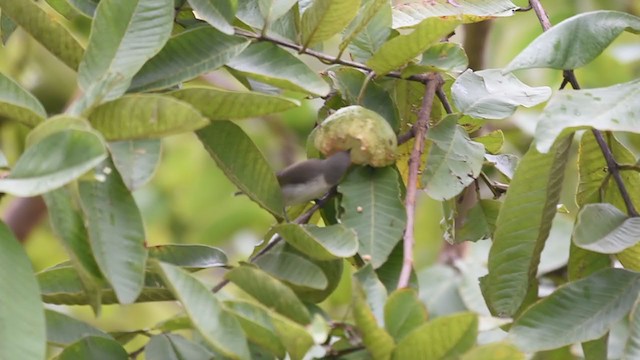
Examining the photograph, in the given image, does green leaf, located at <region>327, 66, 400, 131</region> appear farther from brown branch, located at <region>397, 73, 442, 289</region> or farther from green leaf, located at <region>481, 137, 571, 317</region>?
green leaf, located at <region>481, 137, 571, 317</region>

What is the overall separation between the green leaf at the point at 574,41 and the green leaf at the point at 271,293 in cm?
22

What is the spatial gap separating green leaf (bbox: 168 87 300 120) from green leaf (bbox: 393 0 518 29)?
0.68 ft

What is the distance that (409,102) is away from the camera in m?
0.95

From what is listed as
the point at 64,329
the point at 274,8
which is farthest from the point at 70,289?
the point at 274,8

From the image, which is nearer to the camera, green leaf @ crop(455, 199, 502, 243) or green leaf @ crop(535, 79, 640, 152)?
green leaf @ crop(535, 79, 640, 152)

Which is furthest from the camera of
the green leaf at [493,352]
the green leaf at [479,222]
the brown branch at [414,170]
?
the green leaf at [479,222]

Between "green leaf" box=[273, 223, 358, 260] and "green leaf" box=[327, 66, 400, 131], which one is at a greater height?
"green leaf" box=[327, 66, 400, 131]

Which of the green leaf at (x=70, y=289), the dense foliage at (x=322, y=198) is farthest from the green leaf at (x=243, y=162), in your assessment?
the green leaf at (x=70, y=289)

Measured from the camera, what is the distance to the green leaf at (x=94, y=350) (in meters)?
0.72

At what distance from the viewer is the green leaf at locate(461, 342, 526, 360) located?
0.58 m

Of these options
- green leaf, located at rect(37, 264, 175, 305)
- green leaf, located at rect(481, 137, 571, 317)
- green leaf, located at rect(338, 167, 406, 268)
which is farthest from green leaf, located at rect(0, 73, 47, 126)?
green leaf, located at rect(481, 137, 571, 317)

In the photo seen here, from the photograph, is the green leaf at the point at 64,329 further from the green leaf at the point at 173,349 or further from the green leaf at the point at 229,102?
the green leaf at the point at 229,102

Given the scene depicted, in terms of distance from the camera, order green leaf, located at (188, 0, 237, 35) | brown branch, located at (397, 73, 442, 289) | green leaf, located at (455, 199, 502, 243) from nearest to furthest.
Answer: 1. brown branch, located at (397, 73, 442, 289)
2. green leaf, located at (188, 0, 237, 35)
3. green leaf, located at (455, 199, 502, 243)

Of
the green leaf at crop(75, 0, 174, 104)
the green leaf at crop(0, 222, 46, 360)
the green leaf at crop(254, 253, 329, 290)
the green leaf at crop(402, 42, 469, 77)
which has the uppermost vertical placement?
the green leaf at crop(75, 0, 174, 104)
